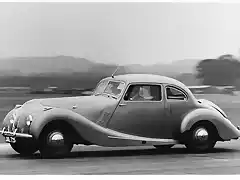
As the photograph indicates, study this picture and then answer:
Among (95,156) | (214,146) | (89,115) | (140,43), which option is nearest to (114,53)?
(140,43)

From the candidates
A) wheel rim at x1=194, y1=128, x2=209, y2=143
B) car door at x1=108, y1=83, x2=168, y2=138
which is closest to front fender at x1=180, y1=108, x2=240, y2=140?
wheel rim at x1=194, y1=128, x2=209, y2=143

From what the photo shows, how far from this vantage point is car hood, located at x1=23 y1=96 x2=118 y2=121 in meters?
4.30

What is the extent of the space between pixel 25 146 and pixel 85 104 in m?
0.73

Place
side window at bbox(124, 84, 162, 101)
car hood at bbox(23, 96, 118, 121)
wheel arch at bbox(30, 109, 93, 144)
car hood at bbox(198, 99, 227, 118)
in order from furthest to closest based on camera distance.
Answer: car hood at bbox(198, 99, 227, 118), side window at bbox(124, 84, 162, 101), car hood at bbox(23, 96, 118, 121), wheel arch at bbox(30, 109, 93, 144)

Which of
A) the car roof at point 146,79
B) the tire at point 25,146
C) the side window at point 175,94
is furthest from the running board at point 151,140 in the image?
the tire at point 25,146

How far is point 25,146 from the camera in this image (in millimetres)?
4258

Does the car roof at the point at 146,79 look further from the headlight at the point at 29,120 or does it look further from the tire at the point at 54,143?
the headlight at the point at 29,120


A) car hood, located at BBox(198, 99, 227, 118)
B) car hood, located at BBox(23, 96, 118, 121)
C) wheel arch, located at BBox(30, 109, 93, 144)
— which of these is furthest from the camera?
car hood, located at BBox(198, 99, 227, 118)

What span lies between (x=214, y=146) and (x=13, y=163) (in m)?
2.09

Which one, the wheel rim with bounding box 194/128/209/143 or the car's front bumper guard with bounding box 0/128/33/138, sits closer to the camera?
the car's front bumper guard with bounding box 0/128/33/138

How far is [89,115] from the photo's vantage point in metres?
4.31

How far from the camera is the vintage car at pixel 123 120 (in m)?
4.16

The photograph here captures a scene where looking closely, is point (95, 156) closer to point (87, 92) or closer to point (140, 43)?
point (87, 92)

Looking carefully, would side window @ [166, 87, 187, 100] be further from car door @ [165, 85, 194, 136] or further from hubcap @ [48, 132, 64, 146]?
hubcap @ [48, 132, 64, 146]
